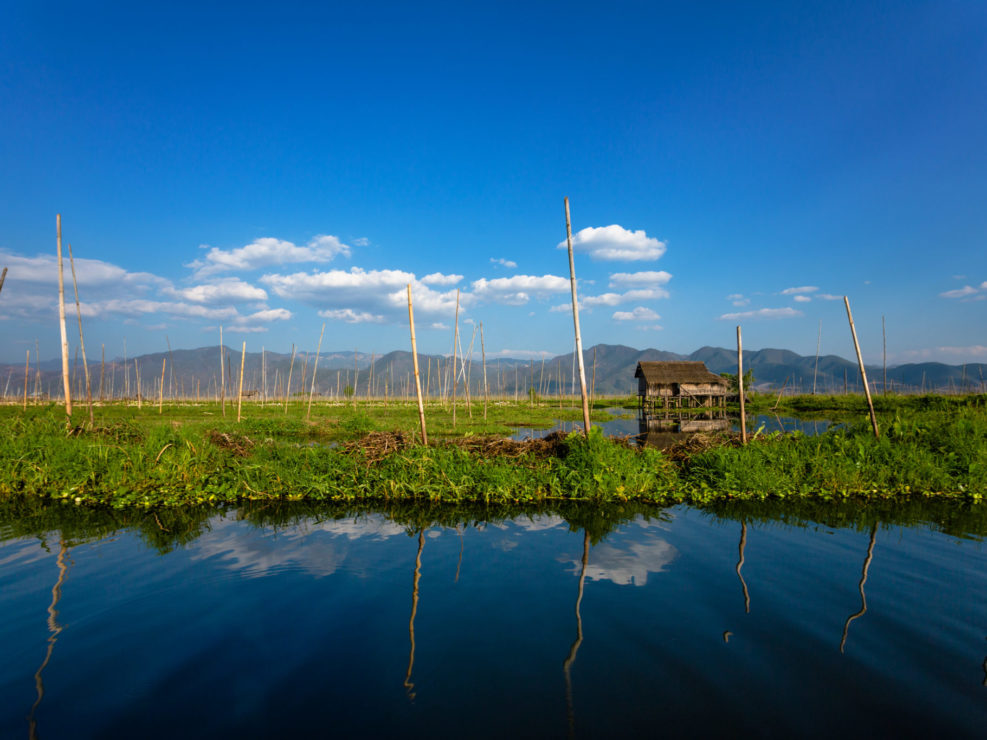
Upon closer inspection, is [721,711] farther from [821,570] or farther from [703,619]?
[821,570]

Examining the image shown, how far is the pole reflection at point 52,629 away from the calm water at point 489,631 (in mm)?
27

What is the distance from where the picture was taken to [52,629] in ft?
14.1

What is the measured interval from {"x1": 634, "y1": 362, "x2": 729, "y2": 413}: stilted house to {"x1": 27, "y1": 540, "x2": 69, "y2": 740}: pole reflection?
35574 millimetres

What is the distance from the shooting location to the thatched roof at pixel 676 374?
38688mm

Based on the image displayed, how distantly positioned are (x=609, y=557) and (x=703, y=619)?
5.58 feet

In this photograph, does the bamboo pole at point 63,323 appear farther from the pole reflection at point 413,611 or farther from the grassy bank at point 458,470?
the pole reflection at point 413,611

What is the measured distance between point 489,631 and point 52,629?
3.92 meters

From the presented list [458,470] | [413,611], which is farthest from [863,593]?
[458,470]

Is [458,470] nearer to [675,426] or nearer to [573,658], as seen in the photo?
[573,658]

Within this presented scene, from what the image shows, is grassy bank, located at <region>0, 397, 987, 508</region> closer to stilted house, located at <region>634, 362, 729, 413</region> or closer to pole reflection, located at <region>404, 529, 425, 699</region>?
pole reflection, located at <region>404, 529, 425, 699</region>

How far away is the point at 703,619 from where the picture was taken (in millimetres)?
4488

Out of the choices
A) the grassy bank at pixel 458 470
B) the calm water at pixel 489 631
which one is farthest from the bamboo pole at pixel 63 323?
the calm water at pixel 489 631

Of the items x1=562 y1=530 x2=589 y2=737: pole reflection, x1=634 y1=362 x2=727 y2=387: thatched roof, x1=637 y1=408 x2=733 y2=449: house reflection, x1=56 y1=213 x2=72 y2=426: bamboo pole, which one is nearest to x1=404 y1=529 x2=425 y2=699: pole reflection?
x1=562 y1=530 x2=589 y2=737: pole reflection

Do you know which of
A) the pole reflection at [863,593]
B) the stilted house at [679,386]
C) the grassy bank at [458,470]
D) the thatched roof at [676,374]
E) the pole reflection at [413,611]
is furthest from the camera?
the thatched roof at [676,374]
